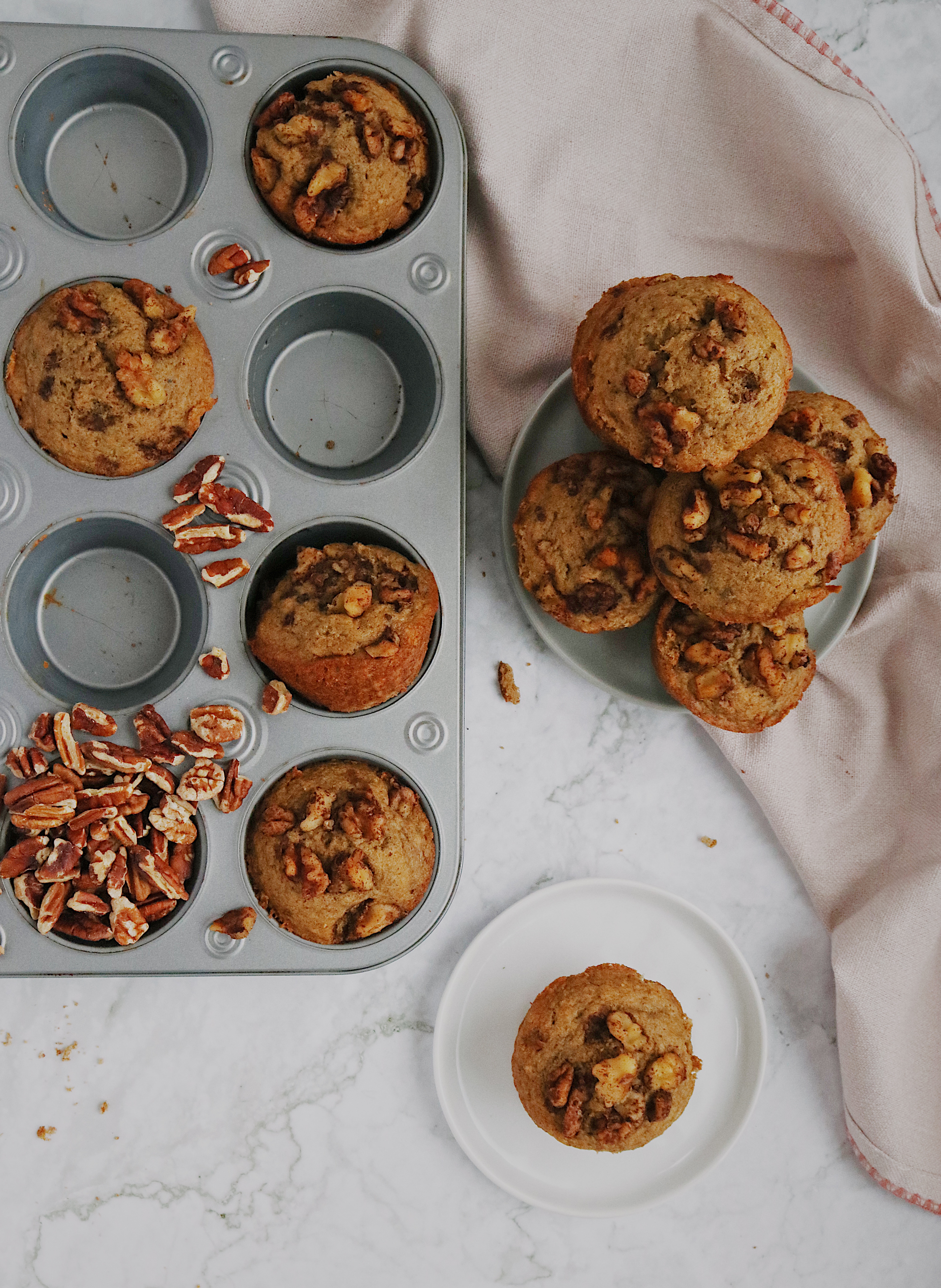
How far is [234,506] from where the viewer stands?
175 centimetres

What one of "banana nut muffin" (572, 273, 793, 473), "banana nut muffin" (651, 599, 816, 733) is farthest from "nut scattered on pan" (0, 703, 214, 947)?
"banana nut muffin" (572, 273, 793, 473)

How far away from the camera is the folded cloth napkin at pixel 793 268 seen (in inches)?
75.7

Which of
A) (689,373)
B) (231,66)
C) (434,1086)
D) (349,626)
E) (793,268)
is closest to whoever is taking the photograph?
(689,373)

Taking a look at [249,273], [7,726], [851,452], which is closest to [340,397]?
[249,273]

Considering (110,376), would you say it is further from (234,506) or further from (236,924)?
(236,924)

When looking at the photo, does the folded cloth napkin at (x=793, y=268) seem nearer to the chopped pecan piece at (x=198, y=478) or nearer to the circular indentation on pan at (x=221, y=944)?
the chopped pecan piece at (x=198, y=478)

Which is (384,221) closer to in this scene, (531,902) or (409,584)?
(409,584)

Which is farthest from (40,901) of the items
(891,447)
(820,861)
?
(891,447)

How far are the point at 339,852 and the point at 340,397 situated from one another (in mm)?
970

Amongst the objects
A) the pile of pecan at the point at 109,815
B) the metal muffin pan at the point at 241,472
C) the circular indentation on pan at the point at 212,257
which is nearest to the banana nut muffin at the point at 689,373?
the metal muffin pan at the point at 241,472

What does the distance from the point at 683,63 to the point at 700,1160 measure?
8.03ft

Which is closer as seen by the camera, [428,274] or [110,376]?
[110,376]

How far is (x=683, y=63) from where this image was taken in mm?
1968

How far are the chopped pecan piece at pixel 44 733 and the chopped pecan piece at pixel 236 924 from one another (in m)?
0.46
